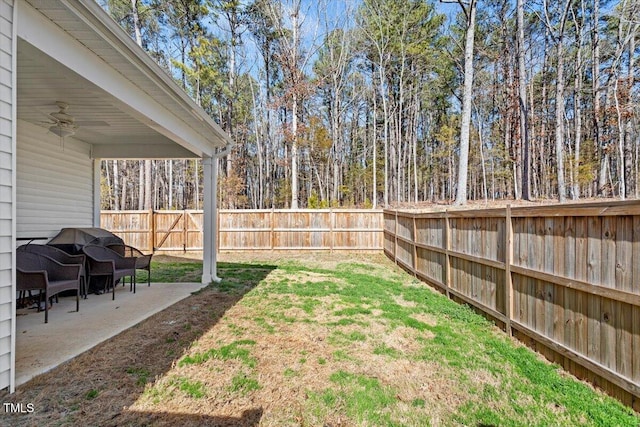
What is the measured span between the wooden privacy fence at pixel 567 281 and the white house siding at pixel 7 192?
398 cm

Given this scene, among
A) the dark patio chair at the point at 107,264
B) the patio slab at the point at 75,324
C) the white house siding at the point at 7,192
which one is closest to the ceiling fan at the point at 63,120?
the dark patio chair at the point at 107,264

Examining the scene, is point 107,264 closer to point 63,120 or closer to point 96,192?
point 63,120

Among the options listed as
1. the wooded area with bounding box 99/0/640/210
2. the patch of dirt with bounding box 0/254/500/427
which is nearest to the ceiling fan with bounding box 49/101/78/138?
the patch of dirt with bounding box 0/254/500/427

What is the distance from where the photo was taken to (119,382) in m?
2.43

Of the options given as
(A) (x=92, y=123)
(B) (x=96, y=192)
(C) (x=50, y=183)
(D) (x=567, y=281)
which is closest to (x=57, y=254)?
(C) (x=50, y=183)

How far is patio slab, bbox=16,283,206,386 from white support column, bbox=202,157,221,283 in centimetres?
62

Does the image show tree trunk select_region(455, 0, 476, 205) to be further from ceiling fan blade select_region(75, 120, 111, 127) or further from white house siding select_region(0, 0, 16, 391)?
white house siding select_region(0, 0, 16, 391)

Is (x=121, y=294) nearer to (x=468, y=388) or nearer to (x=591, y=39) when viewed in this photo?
(x=468, y=388)

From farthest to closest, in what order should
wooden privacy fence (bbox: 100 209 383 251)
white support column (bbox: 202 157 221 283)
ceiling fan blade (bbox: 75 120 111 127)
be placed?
wooden privacy fence (bbox: 100 209 383 251) → white support column (bbox: 202 157 221 283) → ceiling fan blade (bbox: 75 120 111 127)

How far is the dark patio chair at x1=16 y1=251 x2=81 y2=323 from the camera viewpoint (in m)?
3.40

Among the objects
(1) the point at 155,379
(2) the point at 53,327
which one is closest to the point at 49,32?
(1) the point at 155,379

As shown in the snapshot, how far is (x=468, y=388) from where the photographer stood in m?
2.41

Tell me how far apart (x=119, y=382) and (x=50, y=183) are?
4.29 m

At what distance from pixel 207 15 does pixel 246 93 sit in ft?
17.2
